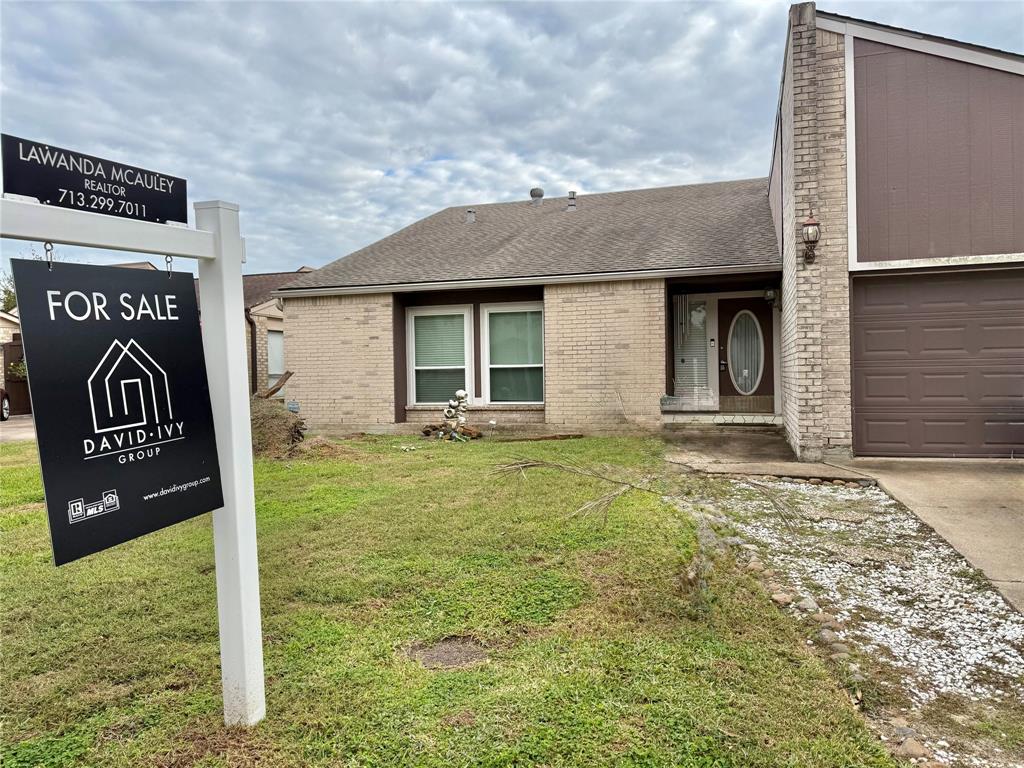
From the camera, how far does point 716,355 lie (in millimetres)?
12062

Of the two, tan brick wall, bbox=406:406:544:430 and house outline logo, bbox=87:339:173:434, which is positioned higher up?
house outline logo, bbox=87:339:173:434

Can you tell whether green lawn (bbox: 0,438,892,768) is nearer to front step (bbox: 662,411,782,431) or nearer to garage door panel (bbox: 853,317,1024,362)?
garage door panel (bbox: 853,317,1024,362)

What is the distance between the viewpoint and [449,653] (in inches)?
113

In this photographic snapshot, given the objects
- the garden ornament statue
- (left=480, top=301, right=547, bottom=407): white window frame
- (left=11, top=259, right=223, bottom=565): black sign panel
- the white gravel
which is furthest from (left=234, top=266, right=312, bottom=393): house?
(left=11, top=259, right=223, bottom=565): black sign panel

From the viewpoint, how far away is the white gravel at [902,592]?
2682 mm

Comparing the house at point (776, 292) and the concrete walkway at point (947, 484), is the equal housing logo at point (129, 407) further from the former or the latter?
the house at point (776, 292)

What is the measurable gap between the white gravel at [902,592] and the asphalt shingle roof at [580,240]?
601cm

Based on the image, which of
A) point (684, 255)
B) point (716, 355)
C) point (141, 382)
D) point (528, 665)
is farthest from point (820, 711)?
point (716, 355)

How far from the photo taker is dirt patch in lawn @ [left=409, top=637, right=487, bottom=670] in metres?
2.75

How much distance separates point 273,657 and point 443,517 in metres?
→ 2.50

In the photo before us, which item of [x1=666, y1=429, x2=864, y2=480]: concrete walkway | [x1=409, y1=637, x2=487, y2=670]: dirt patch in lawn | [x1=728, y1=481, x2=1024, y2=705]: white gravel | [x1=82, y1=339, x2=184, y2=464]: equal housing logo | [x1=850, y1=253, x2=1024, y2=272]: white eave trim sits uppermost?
[x1=850, y1=253, x2=1024, y2=272]: white eave trim

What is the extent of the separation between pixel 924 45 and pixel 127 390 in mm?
9179

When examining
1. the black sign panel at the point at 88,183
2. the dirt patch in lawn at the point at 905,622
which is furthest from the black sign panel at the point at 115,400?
the dirt patch in lawn at the point at 905,622

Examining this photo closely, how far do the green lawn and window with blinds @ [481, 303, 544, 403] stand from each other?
677cm
